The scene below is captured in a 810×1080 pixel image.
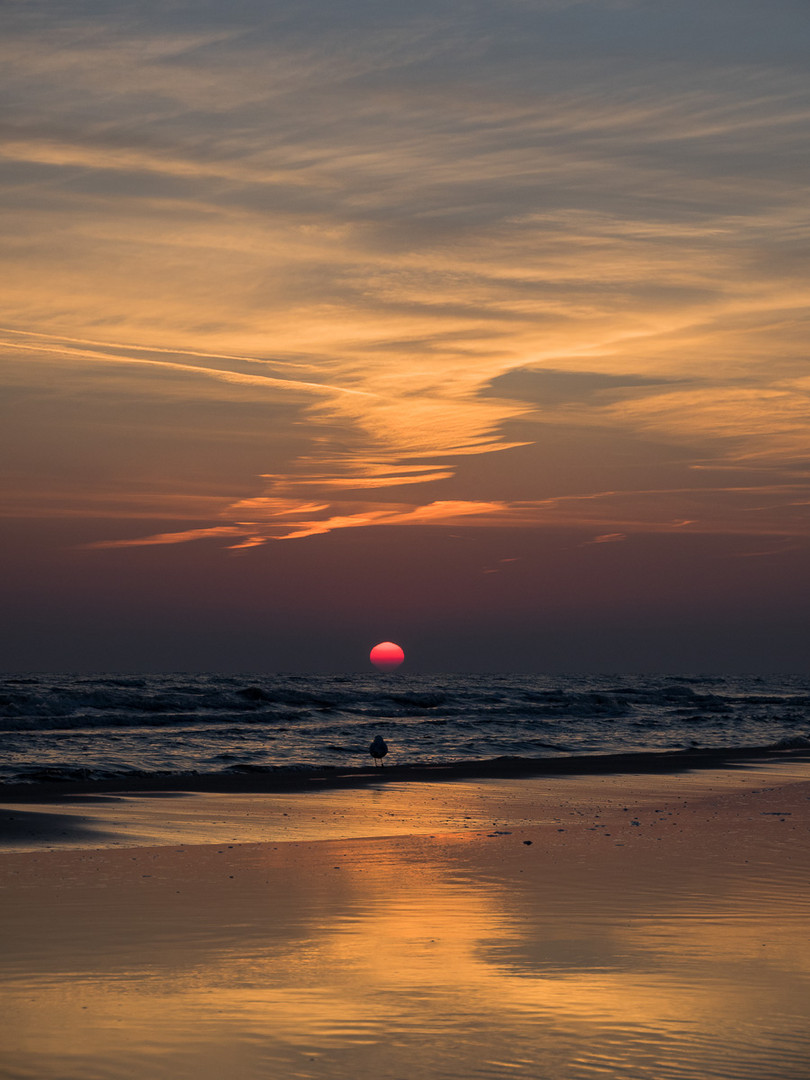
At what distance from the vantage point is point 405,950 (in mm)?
9008

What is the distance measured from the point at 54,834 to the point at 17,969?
7963 millimetres

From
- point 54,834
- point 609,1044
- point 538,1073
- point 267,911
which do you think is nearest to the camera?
point 538,1073

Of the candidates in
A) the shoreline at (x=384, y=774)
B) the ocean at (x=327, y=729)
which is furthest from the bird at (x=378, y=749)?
the ocean at (x=327, y=729)

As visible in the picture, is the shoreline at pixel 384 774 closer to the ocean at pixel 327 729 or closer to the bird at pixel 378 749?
the bird at pixel 378 749

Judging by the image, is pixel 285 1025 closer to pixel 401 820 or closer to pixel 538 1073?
pixel 538 1073

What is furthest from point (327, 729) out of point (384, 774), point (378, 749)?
point (384, 774)

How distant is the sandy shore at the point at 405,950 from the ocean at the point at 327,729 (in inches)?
503

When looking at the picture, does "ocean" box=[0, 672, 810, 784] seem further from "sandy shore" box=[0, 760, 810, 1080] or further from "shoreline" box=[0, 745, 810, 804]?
"sandy shore" box=[0, 760, 810, 1080]

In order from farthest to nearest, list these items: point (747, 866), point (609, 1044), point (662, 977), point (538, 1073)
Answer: point (747, 866)
point (662, 977)
point (609, 1044)
point (538, 1073)

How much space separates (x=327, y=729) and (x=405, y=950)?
106 feet

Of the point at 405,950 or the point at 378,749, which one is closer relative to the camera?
the point at 405,950

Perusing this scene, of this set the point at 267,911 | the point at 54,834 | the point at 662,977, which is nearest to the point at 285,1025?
the point at 662,977

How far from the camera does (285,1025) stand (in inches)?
277

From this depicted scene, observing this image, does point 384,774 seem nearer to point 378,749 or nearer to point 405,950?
point 378,749
